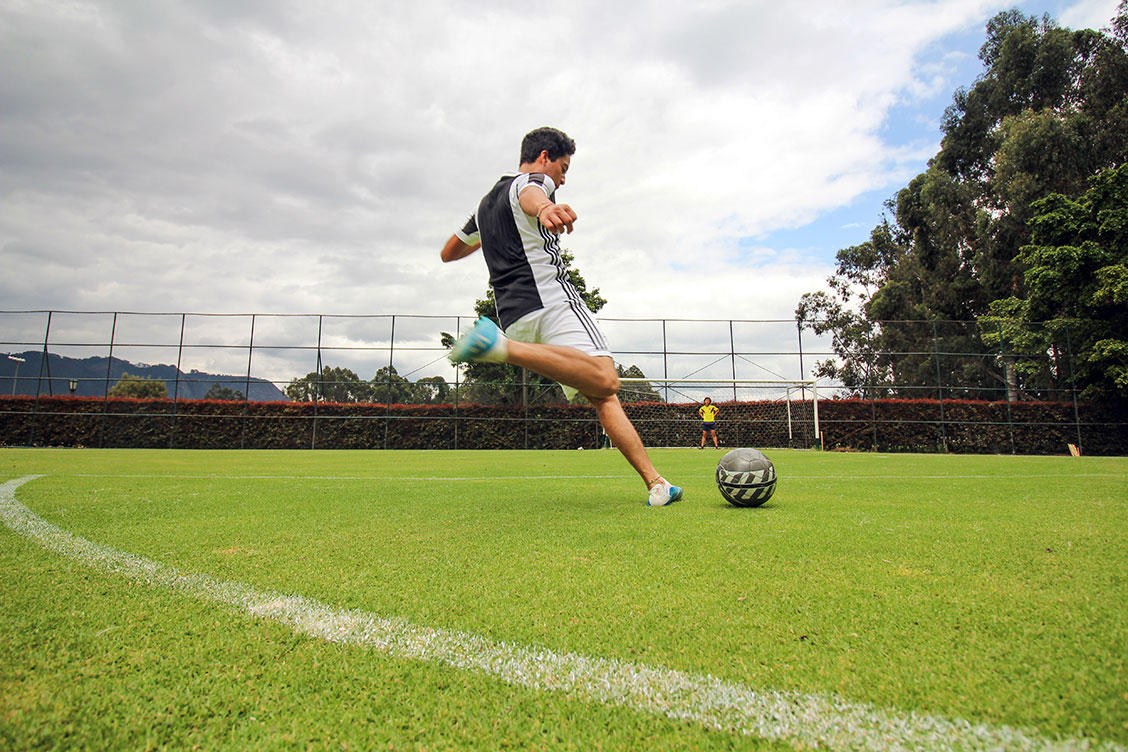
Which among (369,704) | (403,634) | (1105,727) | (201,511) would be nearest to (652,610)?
(403,634)

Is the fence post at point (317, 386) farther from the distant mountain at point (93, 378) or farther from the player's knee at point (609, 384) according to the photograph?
the player's knee at point (609, 384)

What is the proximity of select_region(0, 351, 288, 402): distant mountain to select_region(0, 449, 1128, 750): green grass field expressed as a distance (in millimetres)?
19628

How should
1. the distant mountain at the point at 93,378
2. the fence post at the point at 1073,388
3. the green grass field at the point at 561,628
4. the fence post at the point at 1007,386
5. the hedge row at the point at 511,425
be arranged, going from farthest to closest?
the distant mountain at the point at 93,378, the hedge row at the point at 511,425, the fence post at the point at 1007,386, the fence post at the point at 1073,388, the green grass field at the point at 561,628

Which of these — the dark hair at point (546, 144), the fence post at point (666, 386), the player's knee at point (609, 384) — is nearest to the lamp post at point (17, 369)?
the fence post at point (666, 386)

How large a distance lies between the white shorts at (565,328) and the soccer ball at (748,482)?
106 cm

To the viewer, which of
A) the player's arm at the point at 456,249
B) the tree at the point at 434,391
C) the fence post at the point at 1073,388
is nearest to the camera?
the player's arm at the point at 456,249

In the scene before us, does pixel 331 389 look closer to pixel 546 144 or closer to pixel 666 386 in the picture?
pixel 666 386

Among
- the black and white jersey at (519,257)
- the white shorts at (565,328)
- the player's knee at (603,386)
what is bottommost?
the player's knee at (603,386)

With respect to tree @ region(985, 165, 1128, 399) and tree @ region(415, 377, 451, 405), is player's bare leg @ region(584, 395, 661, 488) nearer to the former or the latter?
tree @ region(415, 377, 451, 405)

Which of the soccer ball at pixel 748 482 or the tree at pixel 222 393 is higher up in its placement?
the tree at pixel 222 393

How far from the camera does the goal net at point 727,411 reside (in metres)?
19.9

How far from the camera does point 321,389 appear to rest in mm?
20156

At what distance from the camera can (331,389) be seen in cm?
2011

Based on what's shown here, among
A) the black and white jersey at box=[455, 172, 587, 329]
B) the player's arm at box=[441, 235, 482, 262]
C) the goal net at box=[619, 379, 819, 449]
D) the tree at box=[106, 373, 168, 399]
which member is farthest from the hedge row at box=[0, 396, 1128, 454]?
the black and white jersey at box=[455, 172, 587, 329]
